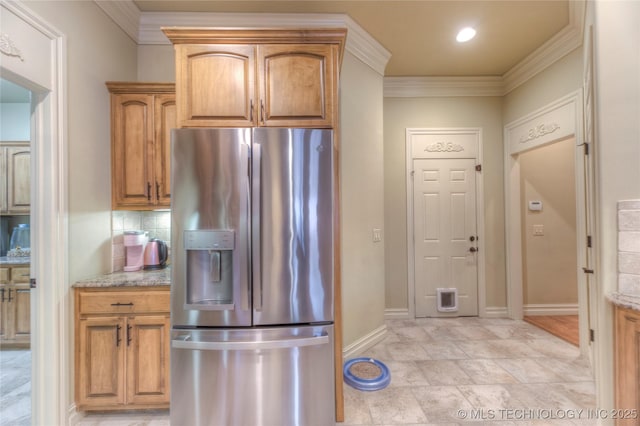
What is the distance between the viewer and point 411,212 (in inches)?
144

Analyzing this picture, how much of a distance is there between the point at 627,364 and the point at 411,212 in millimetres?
2335

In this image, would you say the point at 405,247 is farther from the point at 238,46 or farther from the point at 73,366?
the point at 73,366

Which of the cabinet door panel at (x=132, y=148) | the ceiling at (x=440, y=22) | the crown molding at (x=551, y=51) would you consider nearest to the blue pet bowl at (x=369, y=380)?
the cabinet door panel at (x=132, y=148)

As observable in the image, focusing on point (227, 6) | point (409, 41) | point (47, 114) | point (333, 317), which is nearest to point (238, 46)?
point (227, 6)

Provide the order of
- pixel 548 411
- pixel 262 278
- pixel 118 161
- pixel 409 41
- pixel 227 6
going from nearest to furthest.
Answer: pixel 262 278, pixel 548 411, pixel 118 161, pixel 227 6, pixel 409 41

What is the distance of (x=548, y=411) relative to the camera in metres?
1.94

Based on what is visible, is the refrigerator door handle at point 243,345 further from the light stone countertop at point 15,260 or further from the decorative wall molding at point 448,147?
the decorative wall molding at point 448,147

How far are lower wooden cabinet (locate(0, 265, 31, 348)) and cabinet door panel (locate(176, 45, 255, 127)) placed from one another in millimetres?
2886

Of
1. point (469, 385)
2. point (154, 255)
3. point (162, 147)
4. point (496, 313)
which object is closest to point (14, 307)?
point (154, 255)

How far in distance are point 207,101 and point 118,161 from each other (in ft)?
3.42

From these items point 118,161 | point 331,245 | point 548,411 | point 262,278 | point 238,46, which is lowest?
point 548,411

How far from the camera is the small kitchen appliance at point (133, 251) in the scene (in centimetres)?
227

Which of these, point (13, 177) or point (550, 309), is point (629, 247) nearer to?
point (550, 309)

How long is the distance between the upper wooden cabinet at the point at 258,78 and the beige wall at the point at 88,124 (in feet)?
2.53
